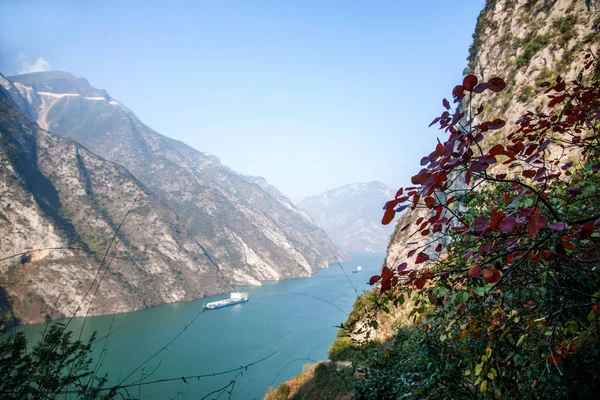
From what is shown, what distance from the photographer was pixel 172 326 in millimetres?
57656

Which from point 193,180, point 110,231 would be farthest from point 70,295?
point 193,180

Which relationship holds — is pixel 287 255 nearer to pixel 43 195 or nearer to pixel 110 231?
pixel 110 231

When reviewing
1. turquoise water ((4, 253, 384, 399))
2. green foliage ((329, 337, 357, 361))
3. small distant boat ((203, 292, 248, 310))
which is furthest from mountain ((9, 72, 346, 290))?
green foliage ((329, 337, 357, 361))

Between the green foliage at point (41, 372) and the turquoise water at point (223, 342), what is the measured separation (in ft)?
88.3

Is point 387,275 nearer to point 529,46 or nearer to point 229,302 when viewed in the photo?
point 529,46

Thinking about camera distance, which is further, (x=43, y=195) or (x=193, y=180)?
(x=193, y=180)

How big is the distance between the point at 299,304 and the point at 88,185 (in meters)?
82.7

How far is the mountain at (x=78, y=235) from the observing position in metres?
71.8

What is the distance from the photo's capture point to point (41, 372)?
6.23 ft

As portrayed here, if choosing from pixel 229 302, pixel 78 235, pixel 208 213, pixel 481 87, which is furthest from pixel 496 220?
pixel 208 213

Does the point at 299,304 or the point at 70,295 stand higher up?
the point at 70,295

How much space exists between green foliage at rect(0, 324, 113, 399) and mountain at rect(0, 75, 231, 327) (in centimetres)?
6370

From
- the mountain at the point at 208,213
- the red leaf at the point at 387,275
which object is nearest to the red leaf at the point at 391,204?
the red leaf at the point at 387,275

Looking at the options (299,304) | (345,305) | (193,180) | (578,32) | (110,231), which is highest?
(193,180)
